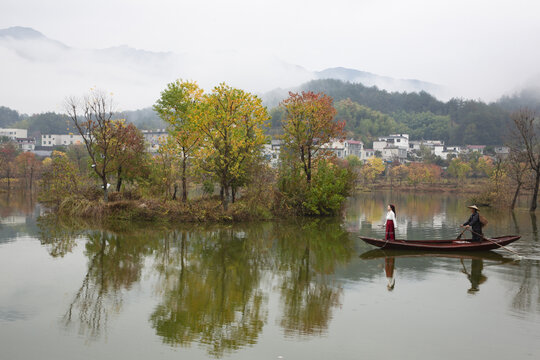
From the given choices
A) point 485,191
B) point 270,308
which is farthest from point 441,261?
point 485,191

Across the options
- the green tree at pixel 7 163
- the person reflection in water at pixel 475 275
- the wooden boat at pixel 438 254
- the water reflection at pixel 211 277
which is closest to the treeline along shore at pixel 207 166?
the water reflection at pixel 211 277

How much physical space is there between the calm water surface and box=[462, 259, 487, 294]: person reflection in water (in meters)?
0.06

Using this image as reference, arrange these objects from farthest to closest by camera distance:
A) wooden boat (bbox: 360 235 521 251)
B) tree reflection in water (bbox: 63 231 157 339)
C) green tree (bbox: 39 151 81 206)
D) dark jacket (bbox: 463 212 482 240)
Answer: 1. green tree (bbox: 39 151 81 206)
2. dark jacket (bbox: 463 212 482 240)
3. wooden boat (bbox: 360 235 521 251)
4. tree reflection in water (bbox: 63 231 157 339)

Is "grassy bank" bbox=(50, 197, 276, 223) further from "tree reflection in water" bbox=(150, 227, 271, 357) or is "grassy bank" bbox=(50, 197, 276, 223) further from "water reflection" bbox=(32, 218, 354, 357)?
"tree reflection in water" bbox=(150, 227, 271, 357)

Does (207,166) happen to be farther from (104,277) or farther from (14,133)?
(14,133)

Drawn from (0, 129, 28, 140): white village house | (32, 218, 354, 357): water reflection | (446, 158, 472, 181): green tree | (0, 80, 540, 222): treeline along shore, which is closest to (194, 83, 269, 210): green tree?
(0, 80, 540, 222): treeline along shore

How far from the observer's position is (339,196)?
28.4 m

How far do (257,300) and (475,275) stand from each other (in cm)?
740

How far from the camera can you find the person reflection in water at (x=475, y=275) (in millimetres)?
12289

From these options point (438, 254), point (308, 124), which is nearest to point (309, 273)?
point (438, 254)

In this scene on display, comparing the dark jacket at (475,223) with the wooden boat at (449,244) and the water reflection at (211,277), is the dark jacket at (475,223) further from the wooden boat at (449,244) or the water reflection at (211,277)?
the water reflection at (211,277)

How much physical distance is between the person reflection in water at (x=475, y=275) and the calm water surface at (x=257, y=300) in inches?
2.3

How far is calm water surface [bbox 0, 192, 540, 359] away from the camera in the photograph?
318 inches

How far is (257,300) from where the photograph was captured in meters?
10.8
